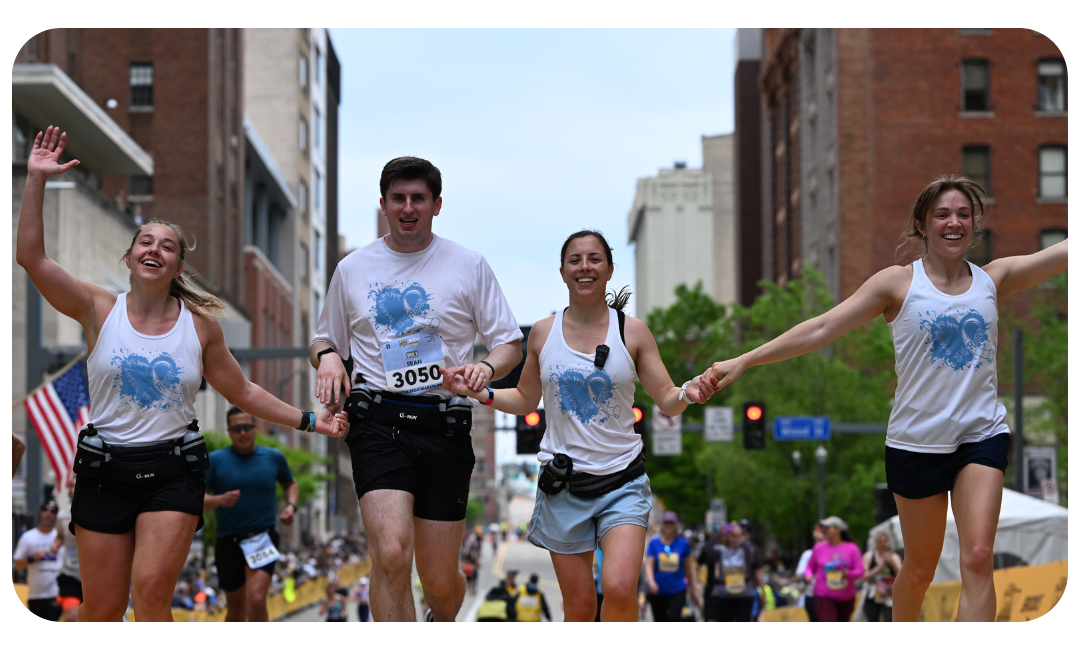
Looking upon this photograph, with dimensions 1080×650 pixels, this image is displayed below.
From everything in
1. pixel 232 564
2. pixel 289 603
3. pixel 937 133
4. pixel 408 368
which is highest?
pixel 937 133

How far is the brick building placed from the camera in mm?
60656

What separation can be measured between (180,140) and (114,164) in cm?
1494

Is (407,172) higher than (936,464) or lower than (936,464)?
higher

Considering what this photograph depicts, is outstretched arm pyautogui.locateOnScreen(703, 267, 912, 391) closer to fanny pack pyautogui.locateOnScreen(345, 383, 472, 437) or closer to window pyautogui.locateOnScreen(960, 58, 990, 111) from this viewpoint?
fanny pack pyautogui.locateOnScreen(345, 383, 472, 437)

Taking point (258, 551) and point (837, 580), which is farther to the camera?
point (837, 580)

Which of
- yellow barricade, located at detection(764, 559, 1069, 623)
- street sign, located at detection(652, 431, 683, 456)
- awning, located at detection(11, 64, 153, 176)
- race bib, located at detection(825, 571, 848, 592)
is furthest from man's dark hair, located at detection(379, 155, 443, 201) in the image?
street sign, located at detection(652, 431, 683, 456)

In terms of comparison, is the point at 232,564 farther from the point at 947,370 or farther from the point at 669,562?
the point at 669,562

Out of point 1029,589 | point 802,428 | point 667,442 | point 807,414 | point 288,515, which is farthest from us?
point 807,414

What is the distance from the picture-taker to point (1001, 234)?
197 feet

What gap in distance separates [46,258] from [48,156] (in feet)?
1.86

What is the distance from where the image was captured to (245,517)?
A: 11258mm

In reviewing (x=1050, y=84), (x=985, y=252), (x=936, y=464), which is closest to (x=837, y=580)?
(x=936, y=464)

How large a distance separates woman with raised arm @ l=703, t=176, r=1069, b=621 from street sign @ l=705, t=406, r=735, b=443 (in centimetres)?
3250

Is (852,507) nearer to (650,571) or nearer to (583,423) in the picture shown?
(650,571)
